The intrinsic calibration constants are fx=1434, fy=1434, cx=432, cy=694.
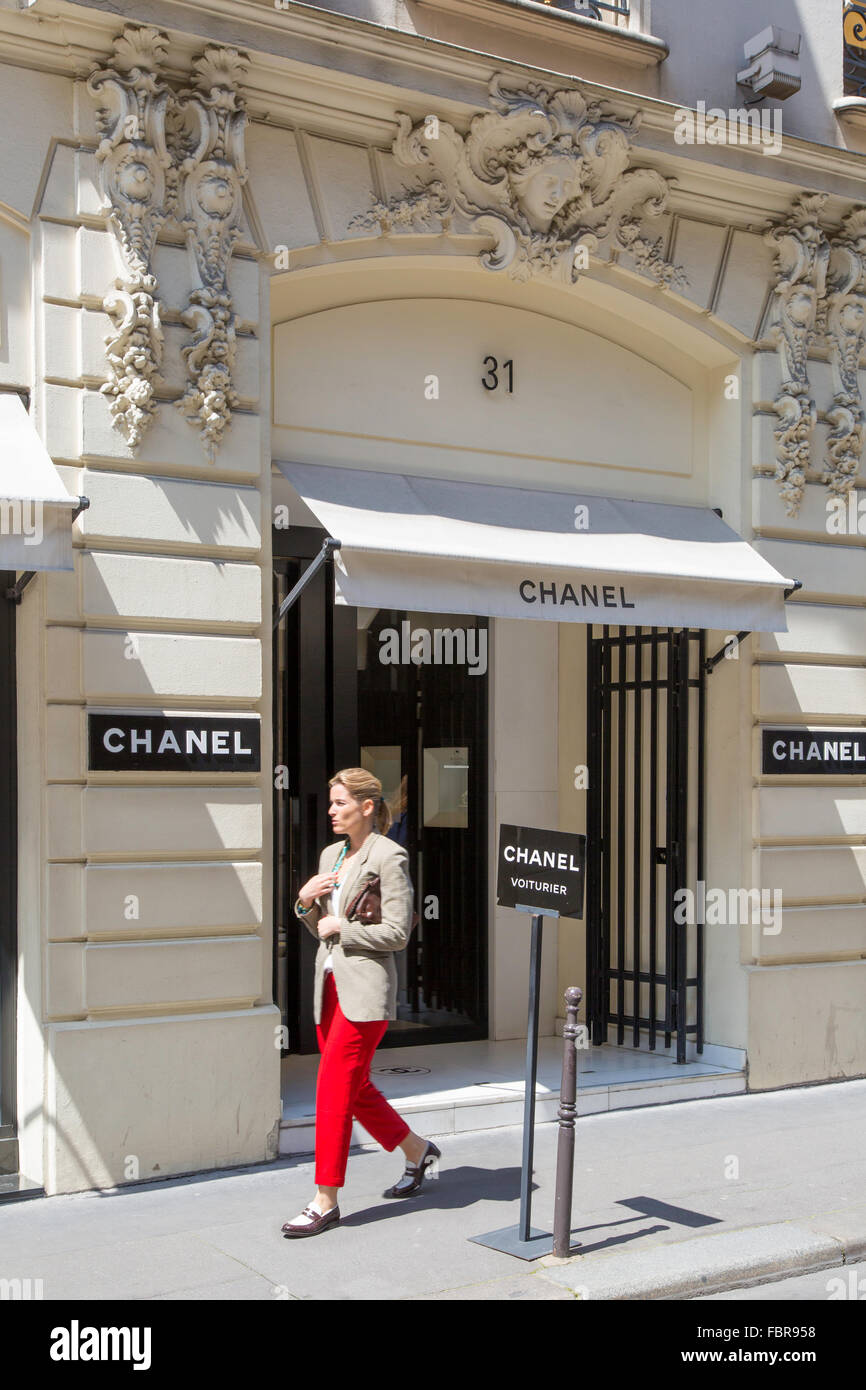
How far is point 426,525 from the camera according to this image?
827cm

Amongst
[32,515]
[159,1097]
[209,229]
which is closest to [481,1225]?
[159,1097]

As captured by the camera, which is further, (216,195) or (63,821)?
(216,195)

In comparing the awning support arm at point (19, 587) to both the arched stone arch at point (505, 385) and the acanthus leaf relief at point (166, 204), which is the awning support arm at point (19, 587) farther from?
the arched stone arch at point (505, 385)

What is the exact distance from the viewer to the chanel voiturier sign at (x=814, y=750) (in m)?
9.74

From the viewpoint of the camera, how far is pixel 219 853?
25.0 feet

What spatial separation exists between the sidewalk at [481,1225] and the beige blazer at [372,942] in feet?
3.30

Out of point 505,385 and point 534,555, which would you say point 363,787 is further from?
point 505,385

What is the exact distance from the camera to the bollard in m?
5.82

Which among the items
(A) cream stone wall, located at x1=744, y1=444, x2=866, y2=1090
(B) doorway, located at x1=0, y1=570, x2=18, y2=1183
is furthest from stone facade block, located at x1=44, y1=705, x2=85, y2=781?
(A) cream stone wall, located at x1=744, y1=444, x2=866, y2=1090

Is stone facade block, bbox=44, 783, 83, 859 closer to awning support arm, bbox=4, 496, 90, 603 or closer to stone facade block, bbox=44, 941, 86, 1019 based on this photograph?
stone facade block, bbox=44, 941, 86, 1019

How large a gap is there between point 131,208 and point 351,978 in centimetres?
409
